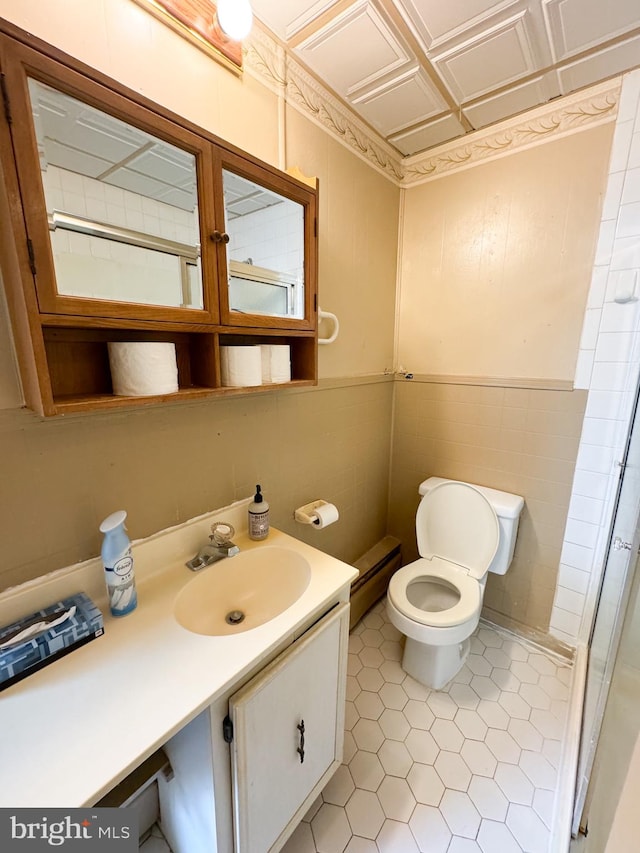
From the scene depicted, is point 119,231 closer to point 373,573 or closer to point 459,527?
point 459,527

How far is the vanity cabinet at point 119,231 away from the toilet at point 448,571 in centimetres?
115

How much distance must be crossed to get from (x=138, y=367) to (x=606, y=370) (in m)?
1.71

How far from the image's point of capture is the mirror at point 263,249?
38.2 inches

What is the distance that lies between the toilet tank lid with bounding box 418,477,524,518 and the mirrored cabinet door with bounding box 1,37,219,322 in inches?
54.2

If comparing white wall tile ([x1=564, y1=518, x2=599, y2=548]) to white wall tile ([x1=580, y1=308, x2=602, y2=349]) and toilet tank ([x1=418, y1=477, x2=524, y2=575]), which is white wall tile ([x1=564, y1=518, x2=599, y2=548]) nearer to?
toilet tank ([x1=418, y1=477, x2=524, y2=575])

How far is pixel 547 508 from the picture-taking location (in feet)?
5.46

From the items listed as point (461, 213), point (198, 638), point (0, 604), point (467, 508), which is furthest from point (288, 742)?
point (461, 213)

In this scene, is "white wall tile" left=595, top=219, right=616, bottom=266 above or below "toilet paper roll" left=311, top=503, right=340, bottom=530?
above

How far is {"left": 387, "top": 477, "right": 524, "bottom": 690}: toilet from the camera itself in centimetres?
143

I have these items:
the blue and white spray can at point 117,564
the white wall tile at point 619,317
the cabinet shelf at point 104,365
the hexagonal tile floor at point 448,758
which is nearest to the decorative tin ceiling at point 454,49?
the white wall tile at point 619,317

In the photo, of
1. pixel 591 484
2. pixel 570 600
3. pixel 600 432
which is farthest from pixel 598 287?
pixel 570 600

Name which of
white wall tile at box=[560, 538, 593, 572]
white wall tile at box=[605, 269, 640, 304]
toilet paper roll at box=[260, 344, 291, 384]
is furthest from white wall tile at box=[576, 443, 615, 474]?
toilet paper roll at box=[260, 344, 291, 384]

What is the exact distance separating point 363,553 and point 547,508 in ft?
3.12

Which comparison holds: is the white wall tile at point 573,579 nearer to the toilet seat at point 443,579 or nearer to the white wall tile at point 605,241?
the toilet seat at point 443,579
